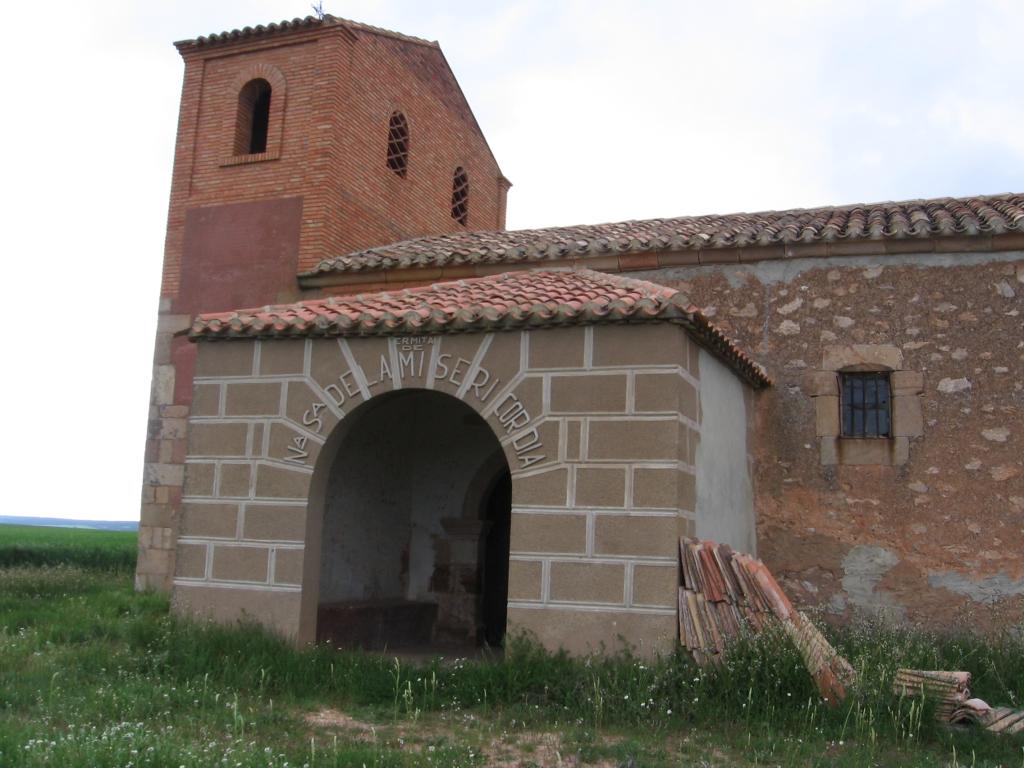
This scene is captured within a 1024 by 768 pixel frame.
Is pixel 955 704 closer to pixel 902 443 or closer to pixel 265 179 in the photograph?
pixel 902 443

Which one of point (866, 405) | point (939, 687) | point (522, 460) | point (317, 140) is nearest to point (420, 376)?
point (522, 460)

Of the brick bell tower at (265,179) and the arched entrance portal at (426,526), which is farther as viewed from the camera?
the brick bell tower at (265,179)

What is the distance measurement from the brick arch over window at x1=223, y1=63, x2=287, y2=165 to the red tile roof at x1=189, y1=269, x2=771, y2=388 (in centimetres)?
496

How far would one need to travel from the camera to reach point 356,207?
1360 cm

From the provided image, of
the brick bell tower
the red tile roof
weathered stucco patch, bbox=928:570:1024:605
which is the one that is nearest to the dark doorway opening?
the red tile roof

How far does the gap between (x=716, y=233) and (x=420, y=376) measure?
4.41 m

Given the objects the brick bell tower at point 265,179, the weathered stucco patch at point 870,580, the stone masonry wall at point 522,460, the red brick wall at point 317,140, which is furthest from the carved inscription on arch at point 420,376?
the red brick wall at point 317,140

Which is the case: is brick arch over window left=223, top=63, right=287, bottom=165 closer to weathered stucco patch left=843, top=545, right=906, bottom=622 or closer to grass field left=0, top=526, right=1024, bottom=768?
grass field left=0, top=526, right=1024, bottom=768

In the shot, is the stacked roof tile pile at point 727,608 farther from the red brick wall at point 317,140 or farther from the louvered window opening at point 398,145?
the louvered window opening at point 398,145

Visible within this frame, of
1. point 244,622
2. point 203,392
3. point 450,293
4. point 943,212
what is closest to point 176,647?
point 244,622

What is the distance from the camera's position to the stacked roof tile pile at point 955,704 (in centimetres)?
625

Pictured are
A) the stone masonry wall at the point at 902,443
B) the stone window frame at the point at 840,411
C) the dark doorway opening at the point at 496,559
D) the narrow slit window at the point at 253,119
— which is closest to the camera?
the stone masonry wall at the point at 902,443

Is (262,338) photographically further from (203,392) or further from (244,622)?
(244,622)

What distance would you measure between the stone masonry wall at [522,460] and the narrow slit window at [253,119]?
5970mm
